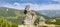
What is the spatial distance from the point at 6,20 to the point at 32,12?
0.86 feet

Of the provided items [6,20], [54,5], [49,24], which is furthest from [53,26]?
[6,20]

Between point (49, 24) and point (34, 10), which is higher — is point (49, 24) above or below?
below

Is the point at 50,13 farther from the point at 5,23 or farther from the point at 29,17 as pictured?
the point at 5,23

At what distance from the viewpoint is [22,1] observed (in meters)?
1.46

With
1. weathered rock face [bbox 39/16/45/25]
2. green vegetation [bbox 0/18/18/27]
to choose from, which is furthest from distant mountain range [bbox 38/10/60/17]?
green vegetation [bbox 0/18/18/27]

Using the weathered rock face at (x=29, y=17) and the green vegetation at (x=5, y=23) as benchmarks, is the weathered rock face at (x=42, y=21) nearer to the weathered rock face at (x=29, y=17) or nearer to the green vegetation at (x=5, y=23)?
the weathered rock face at (x=29, y=17)

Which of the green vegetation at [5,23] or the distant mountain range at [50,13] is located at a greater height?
the distant mountain range at [50,13]

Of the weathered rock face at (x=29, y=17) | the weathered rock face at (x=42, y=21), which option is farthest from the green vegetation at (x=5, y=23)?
the weathered rock face at (x=42, y=21)

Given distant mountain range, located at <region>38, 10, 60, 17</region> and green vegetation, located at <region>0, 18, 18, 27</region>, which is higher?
distant mountain range, located at <region>38, 10, 60, 17</region>

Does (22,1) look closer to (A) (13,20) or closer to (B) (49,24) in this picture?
(A) (13,20)

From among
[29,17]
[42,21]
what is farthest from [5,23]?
[42,21]

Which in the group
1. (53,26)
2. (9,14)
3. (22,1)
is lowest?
(53,26)

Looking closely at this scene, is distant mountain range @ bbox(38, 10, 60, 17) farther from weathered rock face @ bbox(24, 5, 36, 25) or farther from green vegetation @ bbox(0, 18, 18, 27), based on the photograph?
green vegetation @ bbox(0, 18, 18, 27)

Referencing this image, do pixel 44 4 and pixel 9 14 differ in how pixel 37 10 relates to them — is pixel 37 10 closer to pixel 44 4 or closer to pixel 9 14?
pixel 44 4
